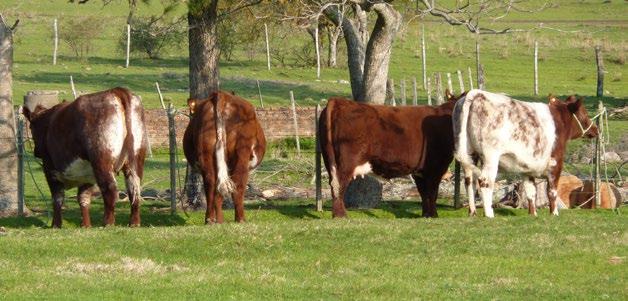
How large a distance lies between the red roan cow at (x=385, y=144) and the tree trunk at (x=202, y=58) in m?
2.87

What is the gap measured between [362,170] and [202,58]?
3.86m

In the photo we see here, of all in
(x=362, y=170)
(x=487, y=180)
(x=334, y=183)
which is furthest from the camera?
(x=362, y=170)

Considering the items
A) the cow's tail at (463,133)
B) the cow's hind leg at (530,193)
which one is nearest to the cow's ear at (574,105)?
the cow's hind leg at (530,193)

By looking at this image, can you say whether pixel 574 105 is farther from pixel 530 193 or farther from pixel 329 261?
pixel 329 261

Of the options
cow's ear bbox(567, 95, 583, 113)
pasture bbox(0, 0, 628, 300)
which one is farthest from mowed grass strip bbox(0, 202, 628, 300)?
cow's ear bbox(567, 95, 583, 113)

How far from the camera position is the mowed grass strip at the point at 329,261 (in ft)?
41.5

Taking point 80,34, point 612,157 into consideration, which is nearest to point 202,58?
point 612,157

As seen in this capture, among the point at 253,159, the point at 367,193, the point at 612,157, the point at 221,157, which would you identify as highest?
the point at 221,157

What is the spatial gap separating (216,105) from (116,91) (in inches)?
55.0

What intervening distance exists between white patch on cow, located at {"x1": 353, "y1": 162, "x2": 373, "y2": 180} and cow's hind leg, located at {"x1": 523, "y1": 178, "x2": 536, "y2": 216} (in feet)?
7.91

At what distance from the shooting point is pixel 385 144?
A: 19578 millimetres

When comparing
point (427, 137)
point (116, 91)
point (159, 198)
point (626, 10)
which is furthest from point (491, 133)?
point (626, 10)

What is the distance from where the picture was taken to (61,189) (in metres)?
18.9

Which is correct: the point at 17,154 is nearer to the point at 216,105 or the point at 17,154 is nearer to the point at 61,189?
the point at 61,189
